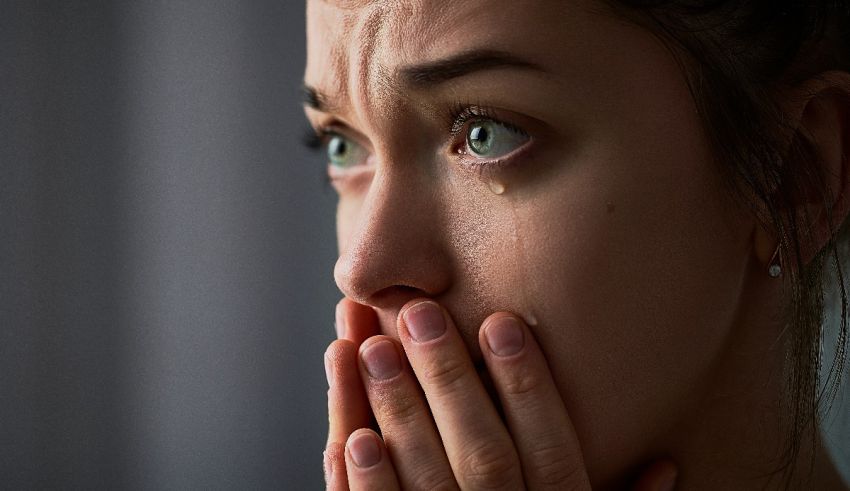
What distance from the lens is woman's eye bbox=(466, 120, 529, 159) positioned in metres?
0.84

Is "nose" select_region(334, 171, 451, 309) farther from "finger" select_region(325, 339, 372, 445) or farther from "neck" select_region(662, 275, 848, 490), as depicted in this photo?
"neck" select_region(662, 275, 848, 490)

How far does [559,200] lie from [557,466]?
26cm

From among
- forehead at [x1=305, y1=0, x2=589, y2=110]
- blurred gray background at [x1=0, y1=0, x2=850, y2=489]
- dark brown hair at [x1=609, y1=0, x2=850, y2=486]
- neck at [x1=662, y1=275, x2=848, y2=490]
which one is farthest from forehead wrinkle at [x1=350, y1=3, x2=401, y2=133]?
blurred gray background at [x1=0, y1=0, x2=850, y2=489]

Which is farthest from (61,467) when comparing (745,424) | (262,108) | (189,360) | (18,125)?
(745,424)

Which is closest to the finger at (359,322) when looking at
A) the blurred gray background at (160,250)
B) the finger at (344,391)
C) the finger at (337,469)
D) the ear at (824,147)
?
the finger at (344,391)

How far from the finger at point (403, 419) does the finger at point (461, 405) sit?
0.03 meters

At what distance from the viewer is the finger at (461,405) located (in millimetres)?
819

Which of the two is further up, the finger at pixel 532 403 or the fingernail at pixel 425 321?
the fingernail at pixel 425 321

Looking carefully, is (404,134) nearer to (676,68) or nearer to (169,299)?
(676,68)

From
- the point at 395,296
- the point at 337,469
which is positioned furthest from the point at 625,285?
the point at 337,469

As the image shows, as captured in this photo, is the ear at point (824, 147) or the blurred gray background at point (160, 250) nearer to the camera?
the ear at point (824, 147)

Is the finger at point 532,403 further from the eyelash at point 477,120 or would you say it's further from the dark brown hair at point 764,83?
the dark brown hair at point 764,83

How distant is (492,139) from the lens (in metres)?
0.84

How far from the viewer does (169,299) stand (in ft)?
5.81
